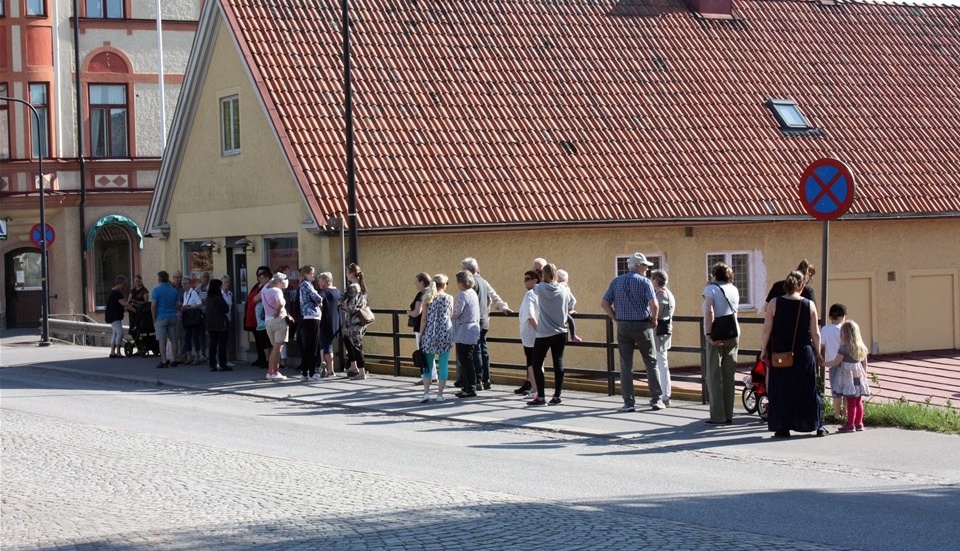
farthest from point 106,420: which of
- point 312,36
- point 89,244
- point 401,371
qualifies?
point 89,244

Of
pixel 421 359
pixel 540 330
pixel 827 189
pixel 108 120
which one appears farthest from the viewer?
pixel 108 120

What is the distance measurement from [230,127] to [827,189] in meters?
14.8

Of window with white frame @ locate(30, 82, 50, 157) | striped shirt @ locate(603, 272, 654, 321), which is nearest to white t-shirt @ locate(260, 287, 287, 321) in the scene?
striped shirt @ locate(603, 272, 654, 321)

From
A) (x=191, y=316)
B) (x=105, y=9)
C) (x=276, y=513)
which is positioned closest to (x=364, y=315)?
(x=191, y=316)

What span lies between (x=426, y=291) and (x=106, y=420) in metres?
4.44

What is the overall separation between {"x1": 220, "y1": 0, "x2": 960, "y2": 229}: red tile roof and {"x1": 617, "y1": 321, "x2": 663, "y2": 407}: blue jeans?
724cm

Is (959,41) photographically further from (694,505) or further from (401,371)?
(694,505)

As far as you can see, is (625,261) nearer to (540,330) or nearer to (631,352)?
(540,330)

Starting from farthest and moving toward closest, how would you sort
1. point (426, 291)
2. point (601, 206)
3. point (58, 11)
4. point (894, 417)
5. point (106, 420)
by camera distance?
point (58, 11) → point (601, 206) → point (426, 291) → point (106, 420) → point (894, 417)

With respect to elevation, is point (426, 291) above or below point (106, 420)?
above

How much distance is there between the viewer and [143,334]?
26.9 m

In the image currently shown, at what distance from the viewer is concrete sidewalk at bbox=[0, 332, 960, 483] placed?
12.4 meters

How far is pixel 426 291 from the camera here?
58.8 feet

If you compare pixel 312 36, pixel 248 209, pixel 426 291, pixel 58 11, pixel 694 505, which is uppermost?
pixel 58 11
